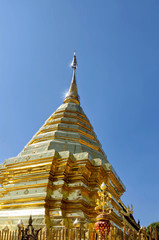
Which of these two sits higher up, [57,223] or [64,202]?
[64,202]

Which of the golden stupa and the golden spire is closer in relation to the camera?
the golden stupa

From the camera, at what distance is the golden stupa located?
9.25m

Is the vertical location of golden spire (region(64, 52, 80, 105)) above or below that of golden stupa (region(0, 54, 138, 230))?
above

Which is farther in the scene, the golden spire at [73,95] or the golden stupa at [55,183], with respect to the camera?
the golden spire at [73,95]

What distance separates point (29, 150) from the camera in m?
12.1

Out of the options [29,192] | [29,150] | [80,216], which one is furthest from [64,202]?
[29,150]

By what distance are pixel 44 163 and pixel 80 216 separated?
2.62m

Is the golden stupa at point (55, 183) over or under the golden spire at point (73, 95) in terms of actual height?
under

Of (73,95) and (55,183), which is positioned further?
(73,95)

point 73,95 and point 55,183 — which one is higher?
point 73,95

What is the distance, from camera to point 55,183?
988 centimetres

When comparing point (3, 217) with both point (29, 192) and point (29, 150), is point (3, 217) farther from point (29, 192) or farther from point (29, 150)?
point (29, 150)

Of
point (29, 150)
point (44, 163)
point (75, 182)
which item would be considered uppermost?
point (29, 150)

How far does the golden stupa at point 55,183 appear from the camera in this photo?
9.25 meters
